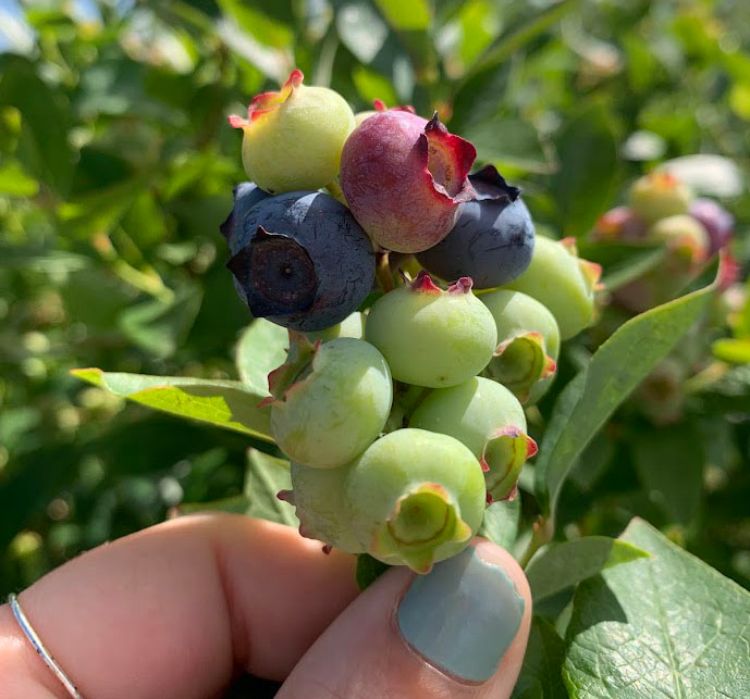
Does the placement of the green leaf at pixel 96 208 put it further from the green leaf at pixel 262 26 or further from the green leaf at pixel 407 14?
the green leaf at pixel 407 14

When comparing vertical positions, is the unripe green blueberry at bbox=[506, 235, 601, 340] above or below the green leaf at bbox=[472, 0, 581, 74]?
below

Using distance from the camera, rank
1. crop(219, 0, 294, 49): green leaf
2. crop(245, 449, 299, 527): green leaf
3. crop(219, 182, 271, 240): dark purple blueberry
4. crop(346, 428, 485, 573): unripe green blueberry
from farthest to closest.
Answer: crop(219, 0, 294, 49): green leaf → crop(245, 449, 299, 527): green leaf → crop(219, 182, 271, 240): dark purple blueberry → crop(346, 428, 485, 573): unripe green blueberry

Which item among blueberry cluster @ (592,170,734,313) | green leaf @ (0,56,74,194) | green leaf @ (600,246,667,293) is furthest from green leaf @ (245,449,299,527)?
green leaf @ (0,56,74,194)

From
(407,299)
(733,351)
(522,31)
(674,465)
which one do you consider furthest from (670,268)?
(407,299)

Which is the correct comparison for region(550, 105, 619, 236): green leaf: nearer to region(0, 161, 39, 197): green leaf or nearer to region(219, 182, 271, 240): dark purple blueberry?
region(219, 182, 271, 240): dark purple blueberry

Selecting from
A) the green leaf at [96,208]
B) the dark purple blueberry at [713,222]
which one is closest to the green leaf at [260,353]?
the green leaf at [96,208]

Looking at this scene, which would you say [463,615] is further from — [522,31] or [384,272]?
[522,31]
